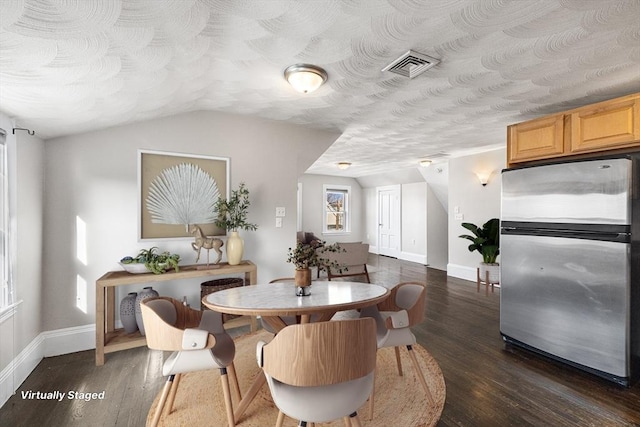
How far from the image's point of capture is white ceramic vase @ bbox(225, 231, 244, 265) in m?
3.07

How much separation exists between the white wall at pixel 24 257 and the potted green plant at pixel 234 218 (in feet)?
4.81

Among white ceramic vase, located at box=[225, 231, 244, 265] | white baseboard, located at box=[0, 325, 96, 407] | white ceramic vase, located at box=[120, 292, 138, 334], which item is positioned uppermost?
white ceramic vase, located at box=[225, 231, 244, 265]

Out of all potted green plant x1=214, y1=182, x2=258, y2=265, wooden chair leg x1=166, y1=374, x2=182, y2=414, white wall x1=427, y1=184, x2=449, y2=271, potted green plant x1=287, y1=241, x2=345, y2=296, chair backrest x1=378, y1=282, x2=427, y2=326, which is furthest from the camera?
white wall x1=427, y1=184, x2=449, y2=271

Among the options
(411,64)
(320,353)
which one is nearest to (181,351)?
(320,353)

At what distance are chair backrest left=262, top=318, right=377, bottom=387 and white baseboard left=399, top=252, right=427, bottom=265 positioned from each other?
658 cm

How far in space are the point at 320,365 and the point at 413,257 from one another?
699 cm

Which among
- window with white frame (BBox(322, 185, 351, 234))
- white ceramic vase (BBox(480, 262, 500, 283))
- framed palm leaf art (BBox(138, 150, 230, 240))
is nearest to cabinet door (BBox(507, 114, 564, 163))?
white ceramic vase (BBox(480, 262, 500, 283))

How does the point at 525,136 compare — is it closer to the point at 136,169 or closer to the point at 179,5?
the point at 179,5

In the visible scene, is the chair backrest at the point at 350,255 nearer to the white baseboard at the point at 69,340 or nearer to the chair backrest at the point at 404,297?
the chair backrest at the point at 404,297

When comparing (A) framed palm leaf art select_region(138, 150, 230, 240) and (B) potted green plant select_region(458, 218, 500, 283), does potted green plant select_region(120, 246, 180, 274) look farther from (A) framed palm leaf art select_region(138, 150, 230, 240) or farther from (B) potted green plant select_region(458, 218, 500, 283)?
(B) potted green plant select_region(458, 218, 500, 283)

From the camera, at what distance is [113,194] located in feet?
9.40

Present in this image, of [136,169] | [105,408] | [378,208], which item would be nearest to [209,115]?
[136,169]

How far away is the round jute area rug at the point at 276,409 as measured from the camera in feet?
5.92

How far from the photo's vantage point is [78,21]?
3.86 feet
